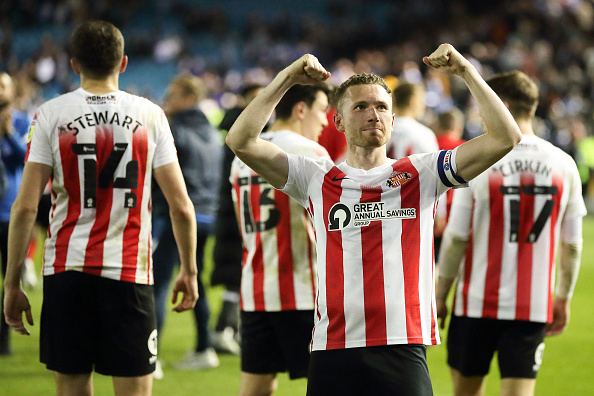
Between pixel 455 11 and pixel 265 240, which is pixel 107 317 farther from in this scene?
pixel 455 11

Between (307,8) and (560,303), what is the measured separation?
1158 inches

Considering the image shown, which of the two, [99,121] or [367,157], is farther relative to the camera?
[99,121]

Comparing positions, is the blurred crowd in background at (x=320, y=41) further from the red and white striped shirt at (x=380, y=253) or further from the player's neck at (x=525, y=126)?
the red and white striped shirt at (x=380, y=253)

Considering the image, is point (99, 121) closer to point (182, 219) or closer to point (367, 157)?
point (182, 219)

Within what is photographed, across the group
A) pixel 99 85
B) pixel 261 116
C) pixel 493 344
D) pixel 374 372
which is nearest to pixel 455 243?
pixel 493 344

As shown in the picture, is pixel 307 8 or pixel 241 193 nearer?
pixel 241 193

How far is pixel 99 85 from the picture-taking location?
3.86m

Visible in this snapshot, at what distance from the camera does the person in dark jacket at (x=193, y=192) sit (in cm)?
646

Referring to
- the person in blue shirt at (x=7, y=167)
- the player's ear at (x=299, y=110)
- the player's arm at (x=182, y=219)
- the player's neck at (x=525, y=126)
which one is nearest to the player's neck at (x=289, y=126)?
the player's ear at (x=299, y=110)

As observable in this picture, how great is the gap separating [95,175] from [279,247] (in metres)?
1.10

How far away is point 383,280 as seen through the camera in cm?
308

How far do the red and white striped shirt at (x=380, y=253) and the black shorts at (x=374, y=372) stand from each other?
35 mm

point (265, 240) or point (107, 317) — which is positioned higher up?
point (265, 240)

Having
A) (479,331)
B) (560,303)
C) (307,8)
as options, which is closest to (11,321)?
(479,331)
